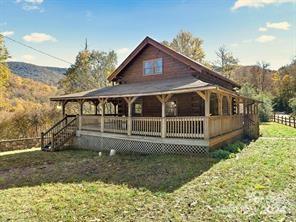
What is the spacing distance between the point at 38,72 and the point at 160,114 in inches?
1667

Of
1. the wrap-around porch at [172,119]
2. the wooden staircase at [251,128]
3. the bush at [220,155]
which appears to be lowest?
the bush at [220,155]

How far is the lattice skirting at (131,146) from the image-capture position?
12508mm

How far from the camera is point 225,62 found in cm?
4950

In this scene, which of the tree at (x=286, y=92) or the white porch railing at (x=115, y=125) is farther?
the tree at (x=286, y=92)

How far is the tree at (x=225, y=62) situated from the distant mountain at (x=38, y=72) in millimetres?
30754

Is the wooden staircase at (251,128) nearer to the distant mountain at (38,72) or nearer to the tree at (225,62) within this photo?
the tree at (225,62)

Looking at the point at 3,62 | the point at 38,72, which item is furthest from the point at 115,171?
the point at 38,72

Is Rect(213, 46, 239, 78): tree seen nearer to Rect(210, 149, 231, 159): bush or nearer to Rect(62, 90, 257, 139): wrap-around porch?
Rect(62, 90, 257, 139): wrap-around porch

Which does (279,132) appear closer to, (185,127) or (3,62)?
(185,127)

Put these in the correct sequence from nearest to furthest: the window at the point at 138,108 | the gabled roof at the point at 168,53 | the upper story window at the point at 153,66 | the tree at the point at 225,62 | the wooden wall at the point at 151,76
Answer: the gabled roof at the point at 168,53 → the wooden wall at the point at 151,76 → the upper story window at the point at 153,66 → the window at the point at 138,108 → the tree at the point at 225,62

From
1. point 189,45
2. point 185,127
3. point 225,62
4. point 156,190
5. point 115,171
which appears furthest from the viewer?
point 225,62

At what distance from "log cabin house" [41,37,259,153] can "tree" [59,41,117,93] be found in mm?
15808

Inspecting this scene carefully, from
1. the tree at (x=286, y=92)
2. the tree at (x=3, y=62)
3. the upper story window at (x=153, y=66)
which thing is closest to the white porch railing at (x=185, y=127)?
the upper story window at (x=153, y=66)

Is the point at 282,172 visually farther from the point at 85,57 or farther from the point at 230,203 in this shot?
the point at 85,57
